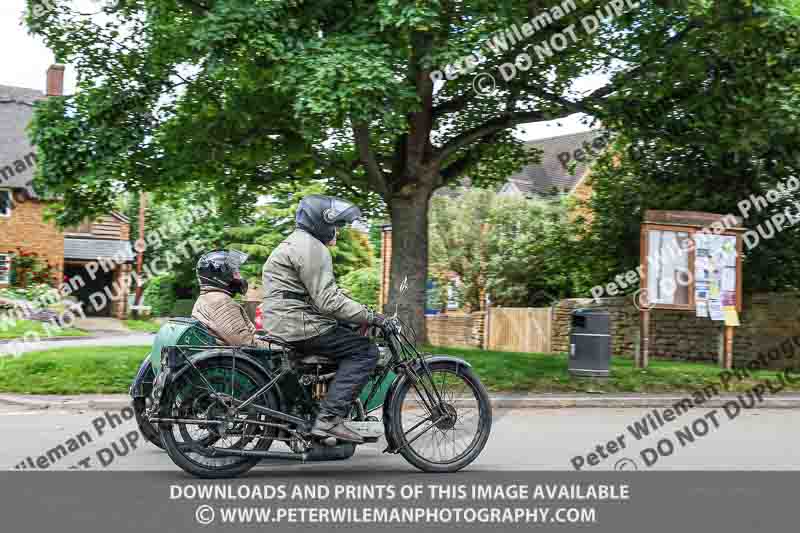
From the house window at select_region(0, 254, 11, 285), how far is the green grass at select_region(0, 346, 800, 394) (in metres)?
25.0

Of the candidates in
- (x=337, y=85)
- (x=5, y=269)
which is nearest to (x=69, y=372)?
(x=337, y=85)

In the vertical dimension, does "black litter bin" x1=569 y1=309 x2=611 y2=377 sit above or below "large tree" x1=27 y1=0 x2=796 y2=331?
below

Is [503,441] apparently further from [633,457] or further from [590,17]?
[590,17]

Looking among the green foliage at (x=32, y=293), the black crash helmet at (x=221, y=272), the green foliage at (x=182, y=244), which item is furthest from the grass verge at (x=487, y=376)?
the green foliage at (x=182, y=244)

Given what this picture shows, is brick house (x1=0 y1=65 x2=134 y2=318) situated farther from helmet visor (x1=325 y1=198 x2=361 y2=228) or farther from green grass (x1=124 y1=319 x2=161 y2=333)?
helmet visor (x1=325 y1=198 x2=361 y2=228)

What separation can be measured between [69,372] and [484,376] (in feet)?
19.9

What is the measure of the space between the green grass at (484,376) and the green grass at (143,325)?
75.8 feet

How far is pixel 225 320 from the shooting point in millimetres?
7414

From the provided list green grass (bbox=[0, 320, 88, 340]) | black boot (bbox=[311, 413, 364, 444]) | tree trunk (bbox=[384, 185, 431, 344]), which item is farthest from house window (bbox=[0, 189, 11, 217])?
black boot (bbox=[311, 413, 364, 444])

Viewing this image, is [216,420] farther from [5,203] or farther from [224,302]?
[5,203]

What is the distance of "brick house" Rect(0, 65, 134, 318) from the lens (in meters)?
39.7

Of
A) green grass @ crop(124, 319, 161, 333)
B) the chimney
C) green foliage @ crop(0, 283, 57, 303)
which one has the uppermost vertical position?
the chimney

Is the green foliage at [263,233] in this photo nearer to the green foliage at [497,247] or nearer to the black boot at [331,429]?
the green foliage at [497,247]

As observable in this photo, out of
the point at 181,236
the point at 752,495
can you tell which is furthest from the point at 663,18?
the point at 181,236
